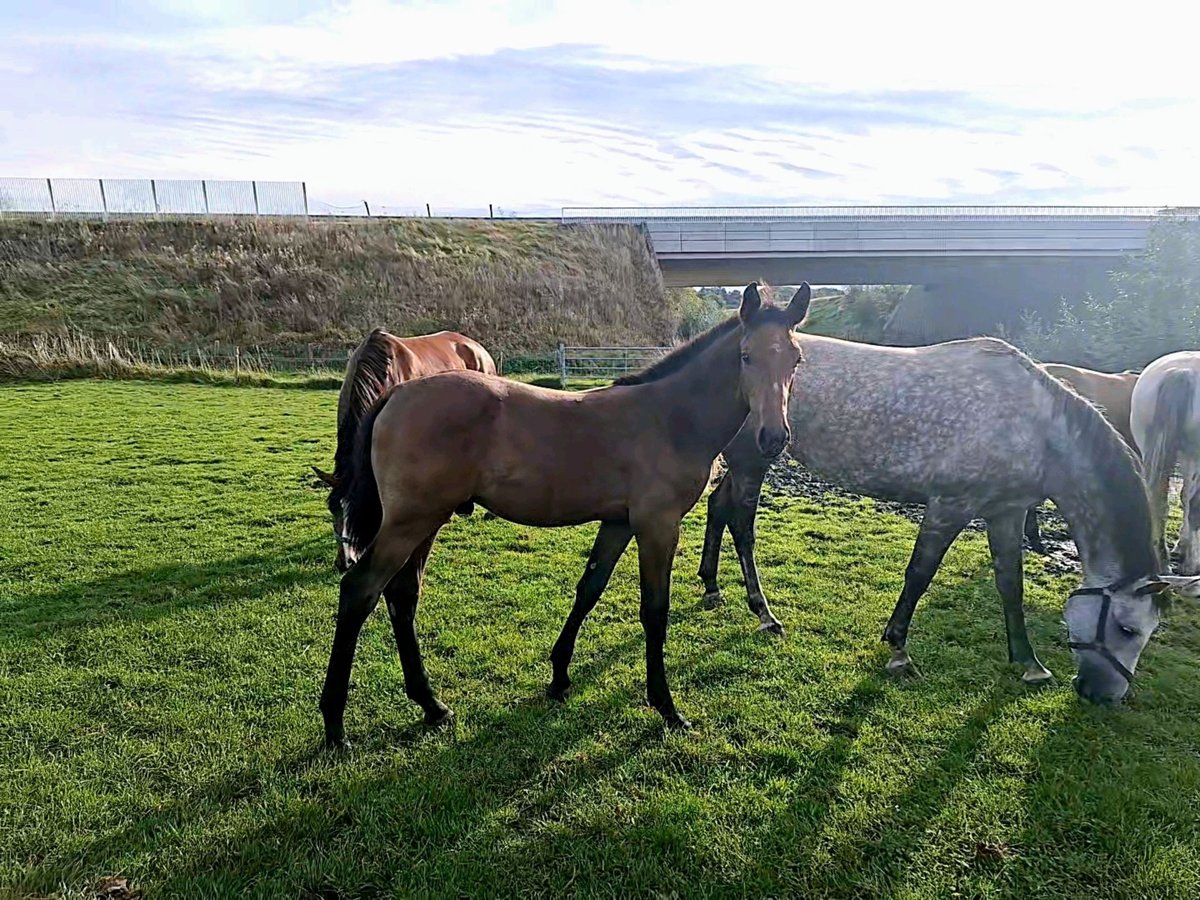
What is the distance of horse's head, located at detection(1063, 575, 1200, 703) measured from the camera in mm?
3561

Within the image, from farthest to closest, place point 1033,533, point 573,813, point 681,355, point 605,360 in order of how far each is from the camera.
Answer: point 605,360 → point 1033,533 → point 681,355 → point 573,813

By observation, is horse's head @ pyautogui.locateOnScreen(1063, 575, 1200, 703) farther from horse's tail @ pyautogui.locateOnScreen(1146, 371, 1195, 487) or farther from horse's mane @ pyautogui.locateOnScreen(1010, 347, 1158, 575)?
horse's tail @ pyautogui.locateOnScreen(1146, 371, 1195, 487)

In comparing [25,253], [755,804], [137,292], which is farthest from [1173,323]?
[25,253]

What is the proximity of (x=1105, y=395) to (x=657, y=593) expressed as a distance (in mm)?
6125

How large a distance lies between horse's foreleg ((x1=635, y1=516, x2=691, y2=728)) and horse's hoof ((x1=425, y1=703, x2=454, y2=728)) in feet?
3.55

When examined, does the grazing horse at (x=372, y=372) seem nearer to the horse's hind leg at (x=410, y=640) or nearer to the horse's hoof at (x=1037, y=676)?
the horse's hind leg at (x=410, y=640)

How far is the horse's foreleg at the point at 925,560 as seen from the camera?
4.07 metres

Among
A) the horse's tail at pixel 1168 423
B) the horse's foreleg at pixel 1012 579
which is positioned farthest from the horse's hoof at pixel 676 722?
the horse's tail at pixel 1168 423

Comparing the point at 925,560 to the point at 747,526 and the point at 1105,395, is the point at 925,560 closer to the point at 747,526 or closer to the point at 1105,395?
the point at 747,526

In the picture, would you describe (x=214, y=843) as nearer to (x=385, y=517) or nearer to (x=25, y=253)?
(x=385, y=517)

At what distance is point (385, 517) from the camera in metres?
3.05

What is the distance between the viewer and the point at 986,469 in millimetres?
4066

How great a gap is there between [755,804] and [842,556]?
11.6 ft

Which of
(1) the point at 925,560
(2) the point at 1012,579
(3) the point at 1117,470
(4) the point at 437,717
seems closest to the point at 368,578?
(4) the point at 437,717
